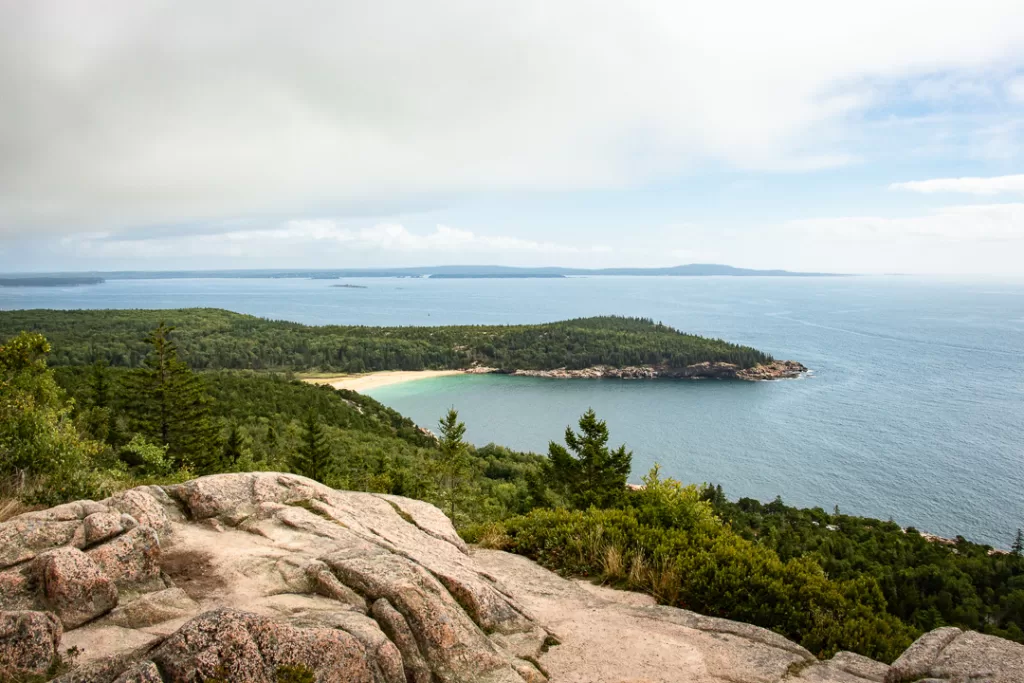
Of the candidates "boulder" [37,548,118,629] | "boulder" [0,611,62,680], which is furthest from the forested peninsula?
"boulder" [0,611,62,680]

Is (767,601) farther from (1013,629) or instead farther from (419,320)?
(419,320)

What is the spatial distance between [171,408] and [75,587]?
94.8ft

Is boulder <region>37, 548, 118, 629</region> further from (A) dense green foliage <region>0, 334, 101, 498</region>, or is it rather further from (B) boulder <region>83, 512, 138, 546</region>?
(A) dense green foliage <region>0, 334, 101, 498</region>

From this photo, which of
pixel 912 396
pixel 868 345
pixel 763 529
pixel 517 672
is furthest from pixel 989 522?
pixel 868 345

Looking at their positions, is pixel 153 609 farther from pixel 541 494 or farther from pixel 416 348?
pixel 416 348

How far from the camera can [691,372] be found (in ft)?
356

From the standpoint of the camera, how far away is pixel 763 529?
36.7 m

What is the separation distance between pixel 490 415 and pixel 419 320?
121 m

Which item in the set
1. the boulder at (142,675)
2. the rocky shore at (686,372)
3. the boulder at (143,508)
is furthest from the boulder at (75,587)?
the rocky shore at (686,372)

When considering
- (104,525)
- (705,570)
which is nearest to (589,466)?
(705,570)

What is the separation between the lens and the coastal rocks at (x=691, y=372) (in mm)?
100125

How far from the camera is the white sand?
98375 millimetres

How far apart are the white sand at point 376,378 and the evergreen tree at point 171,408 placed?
6358 centimetres

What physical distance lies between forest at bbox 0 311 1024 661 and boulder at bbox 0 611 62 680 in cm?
416
